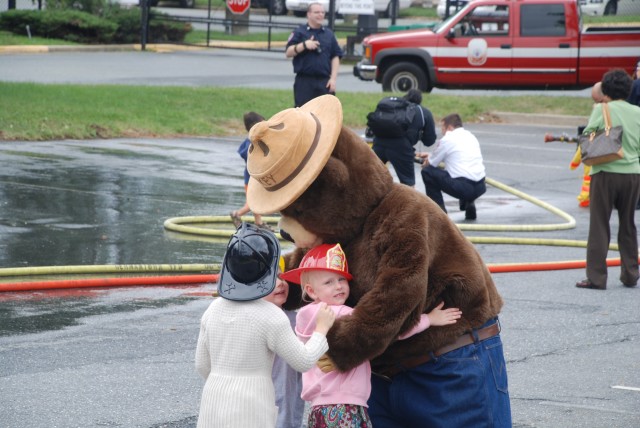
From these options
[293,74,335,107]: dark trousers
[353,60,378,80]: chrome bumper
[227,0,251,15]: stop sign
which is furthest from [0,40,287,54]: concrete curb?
[293,74,335,107]: dark trousers

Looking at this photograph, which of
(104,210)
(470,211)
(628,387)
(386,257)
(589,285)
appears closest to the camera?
(386,257)

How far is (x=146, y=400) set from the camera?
18.8 feet

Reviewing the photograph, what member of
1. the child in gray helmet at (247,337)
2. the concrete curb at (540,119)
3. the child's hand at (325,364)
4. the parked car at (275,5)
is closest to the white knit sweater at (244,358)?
the child in gray helmet at (247,337)

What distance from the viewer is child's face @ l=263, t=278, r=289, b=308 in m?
4.30

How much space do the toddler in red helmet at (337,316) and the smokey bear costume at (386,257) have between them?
5 centimetres

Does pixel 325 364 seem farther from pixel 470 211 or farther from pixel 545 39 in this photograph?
pixel 545 39

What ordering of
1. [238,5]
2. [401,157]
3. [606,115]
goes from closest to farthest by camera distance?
[606,115], [401,157], [238,5]

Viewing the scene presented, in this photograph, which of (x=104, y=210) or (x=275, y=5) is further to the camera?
(x=275, y=5)

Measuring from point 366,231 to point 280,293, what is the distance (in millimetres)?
590

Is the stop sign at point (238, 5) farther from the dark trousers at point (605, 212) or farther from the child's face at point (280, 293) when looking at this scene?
the child's face at point (280, 293)

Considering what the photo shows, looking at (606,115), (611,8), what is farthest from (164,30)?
(606,115)

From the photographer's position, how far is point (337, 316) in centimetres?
390

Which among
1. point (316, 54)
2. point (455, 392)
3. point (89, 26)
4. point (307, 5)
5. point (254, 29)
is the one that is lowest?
point (455, 392)

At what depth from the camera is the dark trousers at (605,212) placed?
8.83m
